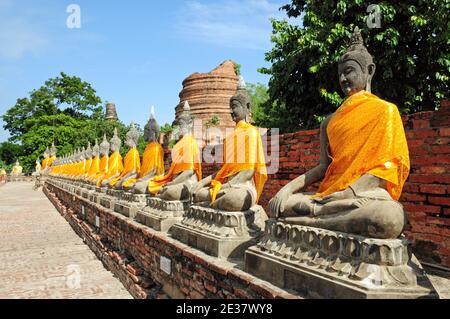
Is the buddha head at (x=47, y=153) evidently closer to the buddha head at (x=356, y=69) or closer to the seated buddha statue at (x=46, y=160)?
the seated buddha statue at (x=46, y=160)

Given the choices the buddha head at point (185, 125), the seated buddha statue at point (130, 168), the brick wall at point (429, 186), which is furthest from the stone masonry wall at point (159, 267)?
the brick wall at point (429, 186)

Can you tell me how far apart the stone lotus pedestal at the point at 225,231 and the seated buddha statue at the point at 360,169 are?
804 millimetres

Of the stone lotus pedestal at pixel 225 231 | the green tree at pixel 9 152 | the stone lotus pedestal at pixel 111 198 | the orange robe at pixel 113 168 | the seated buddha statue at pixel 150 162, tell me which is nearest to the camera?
the stone lotus pedestal at pixel 225 231

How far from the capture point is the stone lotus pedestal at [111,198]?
27.9 feet

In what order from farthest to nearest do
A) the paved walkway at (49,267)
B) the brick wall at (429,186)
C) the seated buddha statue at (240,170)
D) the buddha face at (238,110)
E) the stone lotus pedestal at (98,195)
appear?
the stone lotus pedestal at (98,195) → the paved walkway at (49,267) → the buddha face at (238,110) → the seated buddha statue at (240,170) → the brick wall at (429,186)

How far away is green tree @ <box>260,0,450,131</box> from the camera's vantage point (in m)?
7.55

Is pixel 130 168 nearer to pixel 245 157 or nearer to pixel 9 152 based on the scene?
pixel 245 157

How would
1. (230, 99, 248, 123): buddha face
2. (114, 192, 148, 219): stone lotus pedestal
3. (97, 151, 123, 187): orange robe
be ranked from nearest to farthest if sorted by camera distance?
1. (230, 99, 248, 123): buddha face
2. (114, 192, 148, 219): stone lotus pedestal
3. (97, 151, 123, 187): orange robe

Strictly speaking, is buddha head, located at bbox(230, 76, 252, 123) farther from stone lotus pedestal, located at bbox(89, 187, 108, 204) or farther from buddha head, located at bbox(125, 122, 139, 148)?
stone lotus pedestal, located at bbox(89, 187, 108, 204)

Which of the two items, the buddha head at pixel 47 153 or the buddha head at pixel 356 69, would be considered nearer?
the buddha head at pixel 356 69

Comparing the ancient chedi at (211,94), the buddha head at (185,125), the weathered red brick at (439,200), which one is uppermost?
the ancient chedi at (211,94)

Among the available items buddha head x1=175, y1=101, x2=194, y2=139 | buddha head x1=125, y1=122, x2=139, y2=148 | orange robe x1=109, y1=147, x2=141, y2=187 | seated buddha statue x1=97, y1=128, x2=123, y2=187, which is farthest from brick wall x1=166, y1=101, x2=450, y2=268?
seated buddha statue x1=97, y1=128, x2=123, y2=187

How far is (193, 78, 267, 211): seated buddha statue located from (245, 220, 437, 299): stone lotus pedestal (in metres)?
1.01
